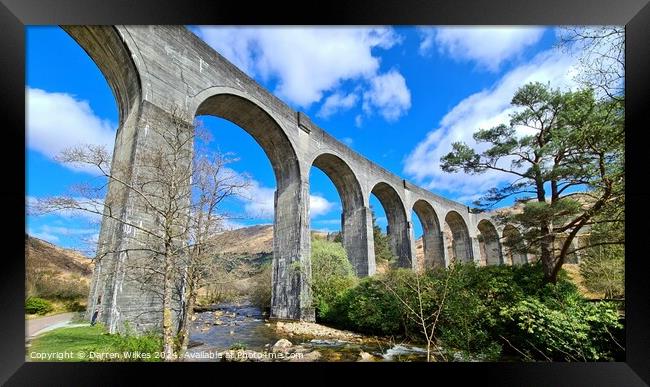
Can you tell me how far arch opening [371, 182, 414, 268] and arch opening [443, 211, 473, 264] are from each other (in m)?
6.54

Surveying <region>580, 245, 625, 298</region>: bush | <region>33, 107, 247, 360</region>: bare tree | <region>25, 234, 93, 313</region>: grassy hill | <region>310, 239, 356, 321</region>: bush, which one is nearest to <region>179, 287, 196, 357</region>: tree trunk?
<region>33, 107, 247, 360</region>: bare tree

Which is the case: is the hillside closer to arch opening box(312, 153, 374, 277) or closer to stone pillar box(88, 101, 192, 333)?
stone pillar box(88, 101, 192, 333)

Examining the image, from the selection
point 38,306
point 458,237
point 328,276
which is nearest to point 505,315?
point 328,276

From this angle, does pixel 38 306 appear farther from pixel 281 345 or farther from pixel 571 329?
pixel 571 329

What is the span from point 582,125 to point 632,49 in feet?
7.64

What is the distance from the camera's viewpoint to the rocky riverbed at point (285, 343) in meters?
5.90

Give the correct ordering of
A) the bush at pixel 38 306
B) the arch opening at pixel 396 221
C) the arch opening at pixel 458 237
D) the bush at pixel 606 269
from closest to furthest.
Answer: the bush at pixel 38 306, the bush at pixel 606 269, the arch opening at pixel 396 221, the arch opening at pixel 458 237

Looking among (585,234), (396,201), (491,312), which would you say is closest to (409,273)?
(491,312)

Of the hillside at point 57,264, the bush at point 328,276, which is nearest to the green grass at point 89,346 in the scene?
the hillside at point 57,264

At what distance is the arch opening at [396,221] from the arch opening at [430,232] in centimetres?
238

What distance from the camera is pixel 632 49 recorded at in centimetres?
338

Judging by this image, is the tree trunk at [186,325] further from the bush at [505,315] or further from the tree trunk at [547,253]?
the tree trunk at [547,253]

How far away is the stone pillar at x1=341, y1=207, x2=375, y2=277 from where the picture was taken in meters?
13.3

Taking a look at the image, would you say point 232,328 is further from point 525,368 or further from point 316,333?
point 525,368
